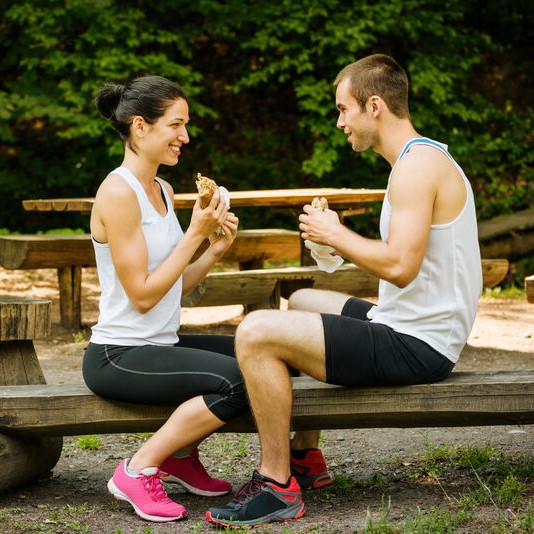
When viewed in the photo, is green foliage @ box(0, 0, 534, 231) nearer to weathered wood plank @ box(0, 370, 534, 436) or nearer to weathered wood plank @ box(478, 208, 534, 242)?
weathered wood plank @ box(478, 208, 534, 242)

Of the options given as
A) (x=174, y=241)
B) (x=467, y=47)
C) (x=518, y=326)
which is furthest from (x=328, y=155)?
(x=174, y=241)

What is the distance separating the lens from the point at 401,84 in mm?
3457

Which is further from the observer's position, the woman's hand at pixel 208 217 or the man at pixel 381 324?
the woman's hand at pixel 208 217

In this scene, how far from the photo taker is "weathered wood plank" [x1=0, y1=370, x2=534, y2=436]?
135 inches

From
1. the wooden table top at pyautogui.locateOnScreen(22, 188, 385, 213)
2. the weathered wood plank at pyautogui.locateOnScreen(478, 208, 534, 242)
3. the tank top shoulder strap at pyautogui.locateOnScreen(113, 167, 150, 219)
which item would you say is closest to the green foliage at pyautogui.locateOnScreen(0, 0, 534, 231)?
the weathered wood plank at pyautogui.locateOnScreen(478, 208, 534, 242)

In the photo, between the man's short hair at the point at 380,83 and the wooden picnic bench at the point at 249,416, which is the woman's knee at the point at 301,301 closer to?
the wooden picnic bench at the point at 249,416

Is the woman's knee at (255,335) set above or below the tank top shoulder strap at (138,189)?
below

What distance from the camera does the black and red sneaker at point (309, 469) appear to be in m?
3.90

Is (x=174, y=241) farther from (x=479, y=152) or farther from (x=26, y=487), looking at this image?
(x=479, y=152)

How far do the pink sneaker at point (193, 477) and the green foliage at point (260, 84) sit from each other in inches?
318

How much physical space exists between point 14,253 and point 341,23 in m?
6.03

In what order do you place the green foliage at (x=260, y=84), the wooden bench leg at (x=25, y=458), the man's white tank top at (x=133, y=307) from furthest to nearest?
1. the green foliage at (x=260, y=84)
2. the wooden bench leg at (x=25, y=458)
3. the man's white tank top at (x=133, y=307)

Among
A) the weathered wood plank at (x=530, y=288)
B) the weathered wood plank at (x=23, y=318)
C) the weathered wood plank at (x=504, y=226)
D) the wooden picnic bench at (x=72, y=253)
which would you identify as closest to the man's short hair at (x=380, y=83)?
the weathered wood plank at (x=23, y=318)

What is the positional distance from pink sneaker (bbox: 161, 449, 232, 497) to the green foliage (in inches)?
318
